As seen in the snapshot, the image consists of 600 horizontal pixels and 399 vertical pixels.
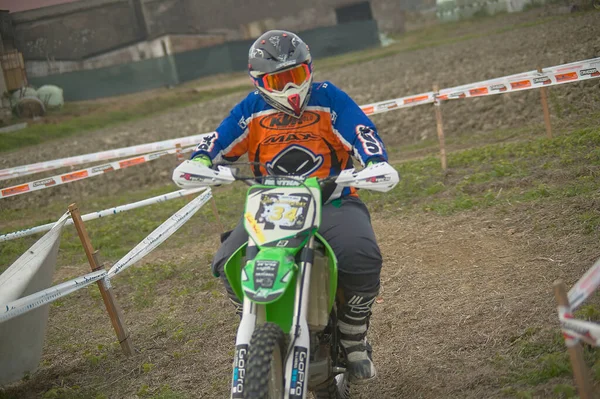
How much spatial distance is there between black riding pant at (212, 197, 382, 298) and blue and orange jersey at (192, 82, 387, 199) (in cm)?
34

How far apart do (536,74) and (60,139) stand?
20.5 metres

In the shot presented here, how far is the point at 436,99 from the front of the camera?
11008mm

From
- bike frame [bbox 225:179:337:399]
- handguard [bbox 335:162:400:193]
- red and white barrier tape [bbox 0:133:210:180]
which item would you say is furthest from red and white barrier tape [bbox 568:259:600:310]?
red and white barrier tape [bbox 0:133:210:180]

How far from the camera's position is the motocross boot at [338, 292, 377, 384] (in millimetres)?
Result: 4254

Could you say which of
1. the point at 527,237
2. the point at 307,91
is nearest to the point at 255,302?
Result: the point at 307,91

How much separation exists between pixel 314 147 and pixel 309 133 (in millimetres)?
95

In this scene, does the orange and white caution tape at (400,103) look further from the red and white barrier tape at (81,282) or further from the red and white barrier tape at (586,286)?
the red and white barrier tape at (586,286)

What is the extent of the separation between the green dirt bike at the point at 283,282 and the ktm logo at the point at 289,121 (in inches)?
24.3

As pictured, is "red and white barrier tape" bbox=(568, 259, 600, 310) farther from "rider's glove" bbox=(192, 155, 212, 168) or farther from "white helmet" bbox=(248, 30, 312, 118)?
"rider's glove" bbox=(192, 155, 212, 168)

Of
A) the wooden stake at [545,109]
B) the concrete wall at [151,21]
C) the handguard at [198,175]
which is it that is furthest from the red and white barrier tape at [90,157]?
the concrete wall at [151,21]

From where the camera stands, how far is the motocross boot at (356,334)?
425 cm

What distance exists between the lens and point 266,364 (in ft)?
11.1

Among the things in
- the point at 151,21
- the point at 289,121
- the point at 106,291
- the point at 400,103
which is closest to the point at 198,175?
the point at 289,121

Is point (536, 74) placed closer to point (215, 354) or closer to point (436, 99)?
point (436, 99)
